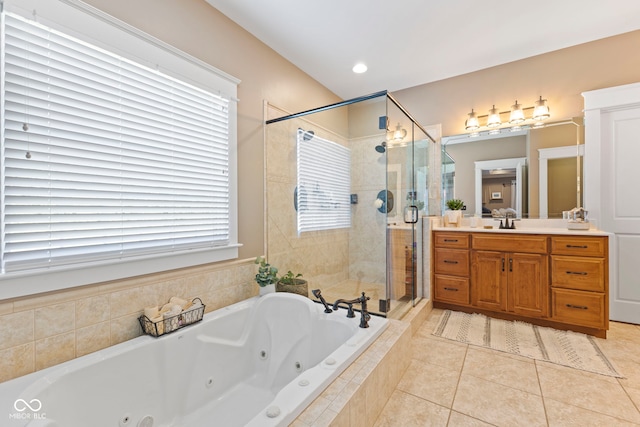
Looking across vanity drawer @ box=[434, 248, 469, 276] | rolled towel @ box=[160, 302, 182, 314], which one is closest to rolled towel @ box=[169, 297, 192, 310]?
rolled towel @ box=[160, 302, 182, 314]

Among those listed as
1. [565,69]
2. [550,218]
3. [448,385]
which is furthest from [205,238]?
[565,69]

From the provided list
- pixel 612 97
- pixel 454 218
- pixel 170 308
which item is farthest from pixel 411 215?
pixel 170 308

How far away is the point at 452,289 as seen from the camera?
2.94 meters

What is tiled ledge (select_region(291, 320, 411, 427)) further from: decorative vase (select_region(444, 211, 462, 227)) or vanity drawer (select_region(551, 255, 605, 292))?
decorative vase (select_region(444, 211, 462, 227))

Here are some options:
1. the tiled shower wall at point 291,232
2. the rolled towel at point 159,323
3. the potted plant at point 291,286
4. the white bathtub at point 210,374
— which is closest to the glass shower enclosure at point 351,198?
the tiled shower wall at point 291,232

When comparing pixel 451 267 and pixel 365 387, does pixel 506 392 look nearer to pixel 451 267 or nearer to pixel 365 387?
pixel 365 387

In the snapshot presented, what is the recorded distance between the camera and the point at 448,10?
2115mm

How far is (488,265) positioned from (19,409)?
129 inches

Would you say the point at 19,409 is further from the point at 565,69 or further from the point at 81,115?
the point at 565,69

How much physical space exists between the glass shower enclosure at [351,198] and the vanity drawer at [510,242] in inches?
22.7

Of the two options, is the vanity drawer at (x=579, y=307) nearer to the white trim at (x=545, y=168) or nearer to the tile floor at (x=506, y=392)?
the tile floor at (x=506, y=392)

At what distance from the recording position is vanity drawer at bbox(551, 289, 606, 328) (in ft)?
7.51

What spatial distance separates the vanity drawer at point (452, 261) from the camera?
288 centimetres

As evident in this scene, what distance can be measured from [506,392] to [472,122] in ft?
8.71
